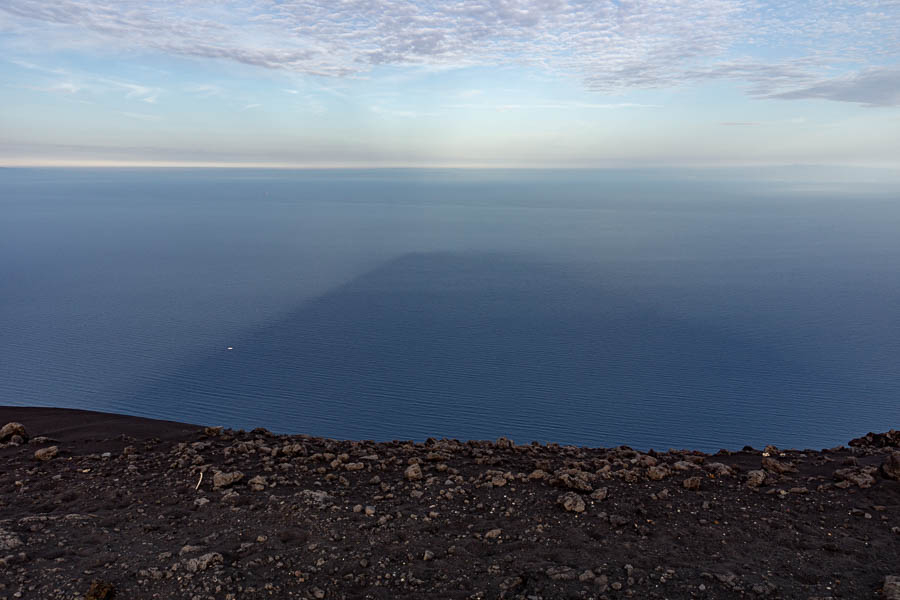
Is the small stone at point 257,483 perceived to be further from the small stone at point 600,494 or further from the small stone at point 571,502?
the small stone at point 600,494

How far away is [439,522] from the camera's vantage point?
611cm

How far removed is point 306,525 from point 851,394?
2522 centimetres

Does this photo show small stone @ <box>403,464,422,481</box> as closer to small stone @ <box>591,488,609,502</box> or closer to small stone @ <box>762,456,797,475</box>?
small stone @ <box>591,488,609,502</box>

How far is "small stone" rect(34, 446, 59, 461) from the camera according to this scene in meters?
7.89

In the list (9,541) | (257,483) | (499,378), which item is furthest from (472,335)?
(9,541)

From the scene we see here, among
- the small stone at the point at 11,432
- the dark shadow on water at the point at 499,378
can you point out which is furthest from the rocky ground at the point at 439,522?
the dark shadow on water at the point at 499,378

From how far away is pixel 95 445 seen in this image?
8.48 meters

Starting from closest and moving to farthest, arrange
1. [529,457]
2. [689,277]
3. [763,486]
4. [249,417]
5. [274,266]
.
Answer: [763,486]
[529,457]
[249,417]
[689,277]
[274,266]

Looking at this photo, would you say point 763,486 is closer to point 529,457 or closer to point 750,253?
point 529,457

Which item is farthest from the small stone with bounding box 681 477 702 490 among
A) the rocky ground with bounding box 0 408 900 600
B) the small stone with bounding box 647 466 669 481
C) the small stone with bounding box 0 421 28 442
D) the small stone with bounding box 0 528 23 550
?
the small stone with bounding box 0 421 28 442

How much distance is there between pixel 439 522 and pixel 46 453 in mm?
5605

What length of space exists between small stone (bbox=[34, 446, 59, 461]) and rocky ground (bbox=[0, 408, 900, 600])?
0.10ft

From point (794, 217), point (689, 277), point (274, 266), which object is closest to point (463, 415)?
point (689, 277)

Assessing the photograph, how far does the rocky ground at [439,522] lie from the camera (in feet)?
16.7
